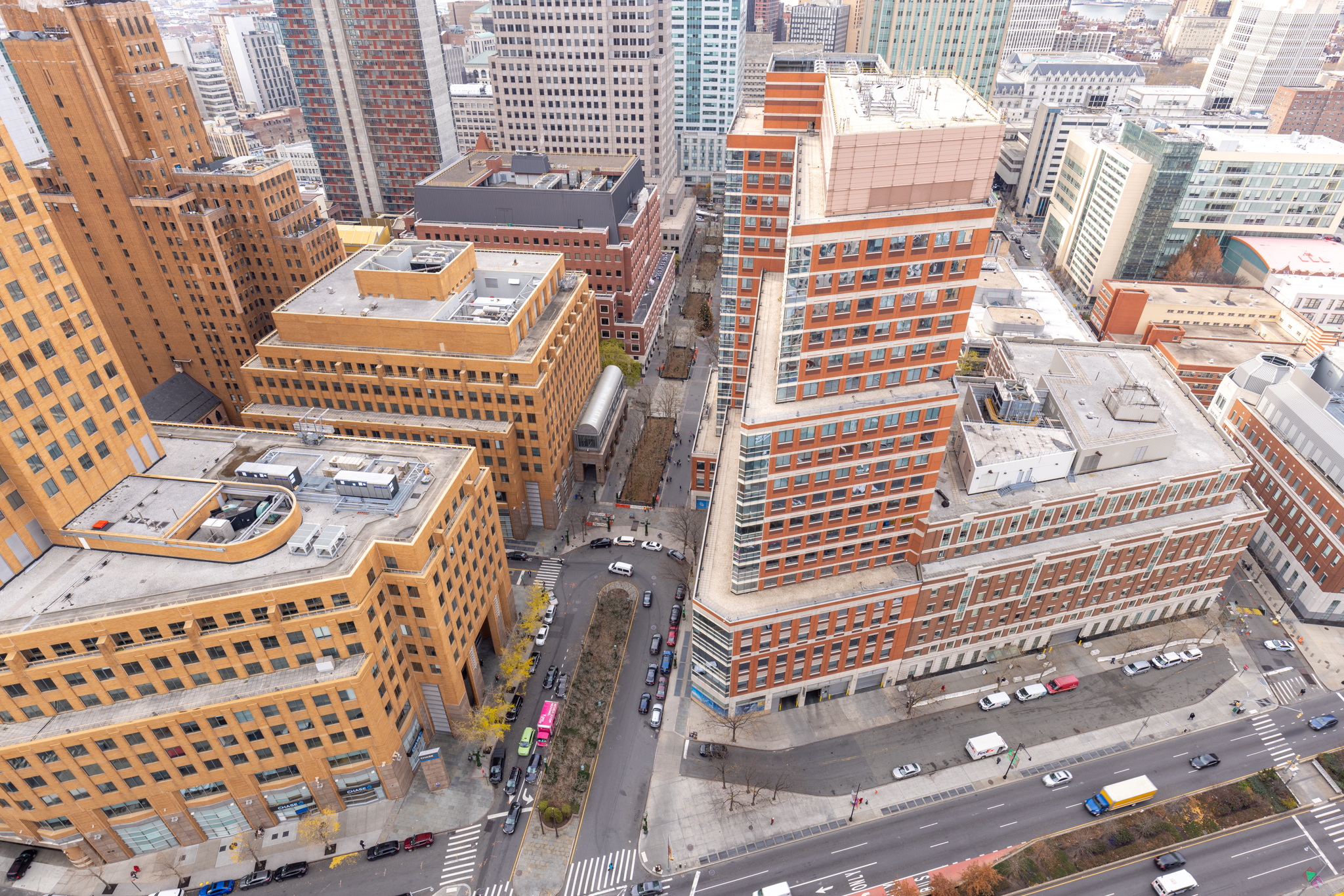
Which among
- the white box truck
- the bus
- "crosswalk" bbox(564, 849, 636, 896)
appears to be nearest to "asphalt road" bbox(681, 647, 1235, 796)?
the white box truck

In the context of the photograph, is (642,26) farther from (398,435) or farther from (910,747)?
(910,747)

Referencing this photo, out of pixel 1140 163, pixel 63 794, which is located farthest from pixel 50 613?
pixel 1140 163

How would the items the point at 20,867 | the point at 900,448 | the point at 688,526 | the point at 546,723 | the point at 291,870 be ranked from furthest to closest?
the point at 688,526
the point at 546,723
the point at 900,448
the point at 291,870
the point at 20,867

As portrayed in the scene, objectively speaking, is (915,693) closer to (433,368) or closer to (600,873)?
(600,873)

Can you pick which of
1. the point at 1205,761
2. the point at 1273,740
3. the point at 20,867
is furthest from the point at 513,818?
the point at 1273,740

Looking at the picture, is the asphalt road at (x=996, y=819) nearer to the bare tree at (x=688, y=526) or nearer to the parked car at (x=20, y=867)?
the bare tree at (x=688, y=526)

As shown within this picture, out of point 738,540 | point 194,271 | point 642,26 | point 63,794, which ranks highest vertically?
point 642,26
